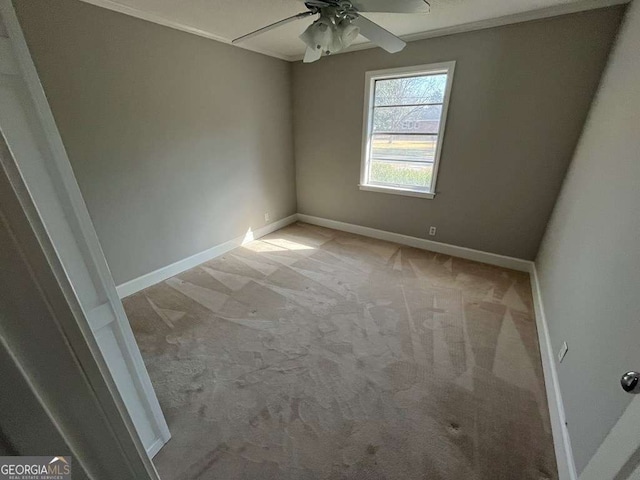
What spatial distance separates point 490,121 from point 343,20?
194cm

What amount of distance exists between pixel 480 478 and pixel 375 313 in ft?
4.11

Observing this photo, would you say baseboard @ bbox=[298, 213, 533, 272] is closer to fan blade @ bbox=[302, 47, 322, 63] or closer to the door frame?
fan blade @ bbox=[302, 47, 322, 63]

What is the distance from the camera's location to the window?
3023 mm

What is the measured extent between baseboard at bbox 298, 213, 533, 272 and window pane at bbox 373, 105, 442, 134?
139 cm

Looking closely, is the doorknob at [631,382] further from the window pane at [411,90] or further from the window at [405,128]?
the window pane at [411,90]

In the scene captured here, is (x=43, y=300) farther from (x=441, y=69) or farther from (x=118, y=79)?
(x=441, y=69)

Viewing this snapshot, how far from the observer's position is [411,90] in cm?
317

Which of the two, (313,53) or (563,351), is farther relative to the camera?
(313,53)

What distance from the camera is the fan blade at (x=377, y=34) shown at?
72.1 inches

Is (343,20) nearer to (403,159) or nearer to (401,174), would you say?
(403,159)

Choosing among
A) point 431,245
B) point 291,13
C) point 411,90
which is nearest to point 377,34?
point 291,13

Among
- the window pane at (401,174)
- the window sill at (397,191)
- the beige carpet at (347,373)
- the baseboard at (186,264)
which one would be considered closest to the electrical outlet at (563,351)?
the beige carpet at (347,373)

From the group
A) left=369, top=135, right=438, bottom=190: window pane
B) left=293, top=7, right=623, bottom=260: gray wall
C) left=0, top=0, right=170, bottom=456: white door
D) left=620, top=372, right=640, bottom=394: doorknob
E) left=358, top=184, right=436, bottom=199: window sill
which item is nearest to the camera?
left=620, top=372, right=640, bottom=394: doorknob

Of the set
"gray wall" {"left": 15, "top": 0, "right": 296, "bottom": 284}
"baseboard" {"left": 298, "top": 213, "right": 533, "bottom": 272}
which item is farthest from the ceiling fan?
"baseboard" {"left": 298, "top": 213, "right": 533, "bottom": 272}
